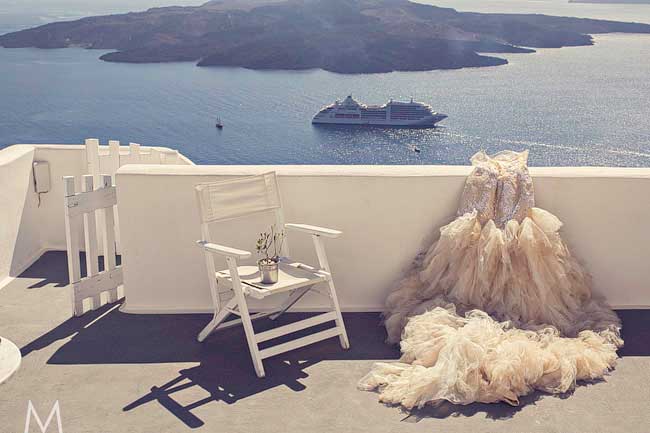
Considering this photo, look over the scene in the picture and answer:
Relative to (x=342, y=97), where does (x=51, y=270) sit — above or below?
above

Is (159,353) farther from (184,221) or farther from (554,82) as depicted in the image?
(554,82)

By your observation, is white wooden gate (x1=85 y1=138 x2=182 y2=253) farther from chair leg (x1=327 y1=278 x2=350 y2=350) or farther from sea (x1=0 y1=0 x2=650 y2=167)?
sea (x1=0 y1=0 x2=650 y2=167)

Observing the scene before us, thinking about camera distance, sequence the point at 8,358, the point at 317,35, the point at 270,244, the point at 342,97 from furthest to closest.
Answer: the point at 317,35 < the point at 342,97 < the point at 270,244 < the point at 8,358

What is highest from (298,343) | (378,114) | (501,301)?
(501,301)

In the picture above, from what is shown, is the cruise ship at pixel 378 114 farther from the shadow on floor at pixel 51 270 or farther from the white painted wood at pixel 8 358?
the white painted wood at pixel 8 358

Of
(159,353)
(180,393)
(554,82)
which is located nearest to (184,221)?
(159,353)

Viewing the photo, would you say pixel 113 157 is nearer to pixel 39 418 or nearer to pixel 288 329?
pixel 288 329

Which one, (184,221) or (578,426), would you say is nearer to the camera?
(578,426)

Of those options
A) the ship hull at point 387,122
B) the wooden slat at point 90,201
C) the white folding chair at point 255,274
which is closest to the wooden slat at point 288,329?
the white folding chair at point 255,274

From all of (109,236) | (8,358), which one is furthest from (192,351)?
(109,236)
